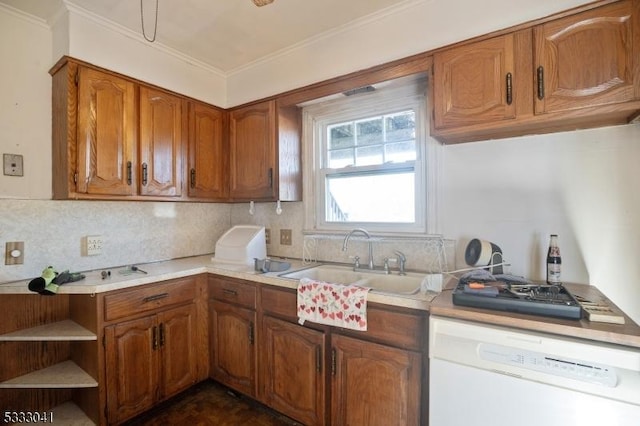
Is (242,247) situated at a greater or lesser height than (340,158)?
lesser

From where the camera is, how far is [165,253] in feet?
7.92

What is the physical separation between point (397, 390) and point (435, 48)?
5.64 ft

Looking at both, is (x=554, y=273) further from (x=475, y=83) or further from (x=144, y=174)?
(x=144, y=174)

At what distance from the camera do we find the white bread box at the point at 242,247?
221 centimetres

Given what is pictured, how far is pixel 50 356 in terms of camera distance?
1869 mm

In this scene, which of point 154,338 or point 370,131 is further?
point 370,131

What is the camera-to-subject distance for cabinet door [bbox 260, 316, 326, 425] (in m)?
1.62

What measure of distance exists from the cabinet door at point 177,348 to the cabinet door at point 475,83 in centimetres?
195

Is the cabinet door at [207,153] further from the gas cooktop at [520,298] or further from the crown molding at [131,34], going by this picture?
the gas cooktop at [520,298]

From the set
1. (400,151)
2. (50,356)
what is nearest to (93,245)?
(50,356)

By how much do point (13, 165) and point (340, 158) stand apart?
6.61 ft

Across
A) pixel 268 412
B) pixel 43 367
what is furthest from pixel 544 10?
pixel 43 367

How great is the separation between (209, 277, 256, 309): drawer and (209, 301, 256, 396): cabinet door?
0.14ft

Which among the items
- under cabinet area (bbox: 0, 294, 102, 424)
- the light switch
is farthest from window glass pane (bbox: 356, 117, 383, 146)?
the light switch
